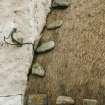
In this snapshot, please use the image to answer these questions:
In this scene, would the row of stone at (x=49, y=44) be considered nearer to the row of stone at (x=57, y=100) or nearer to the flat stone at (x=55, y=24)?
the flat stone at (x=55, y=24)

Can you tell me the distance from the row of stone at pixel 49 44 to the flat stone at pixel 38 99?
23 cm

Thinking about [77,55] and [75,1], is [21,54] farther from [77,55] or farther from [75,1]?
[75,1]

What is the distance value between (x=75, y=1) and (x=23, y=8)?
648 mm

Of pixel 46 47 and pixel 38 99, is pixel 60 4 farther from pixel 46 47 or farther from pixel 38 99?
pixel 38 99

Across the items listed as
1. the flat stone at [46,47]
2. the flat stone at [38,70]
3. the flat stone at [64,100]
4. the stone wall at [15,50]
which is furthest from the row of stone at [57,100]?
the flat stone at [46,47]

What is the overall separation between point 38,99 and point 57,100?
203 mm

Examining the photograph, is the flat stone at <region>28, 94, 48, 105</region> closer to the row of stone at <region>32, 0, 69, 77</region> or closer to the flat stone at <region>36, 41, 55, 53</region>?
the row of stone at <region>32, 0, 69, 77</region>

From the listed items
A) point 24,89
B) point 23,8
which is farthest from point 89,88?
point 23,8

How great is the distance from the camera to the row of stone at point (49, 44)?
384cm

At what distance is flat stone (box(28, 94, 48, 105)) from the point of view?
144 inches

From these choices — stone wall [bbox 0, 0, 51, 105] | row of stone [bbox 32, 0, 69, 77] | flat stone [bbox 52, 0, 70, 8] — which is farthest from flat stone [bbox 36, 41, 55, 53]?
flat stone [bbox 52, 0, 70, 8]

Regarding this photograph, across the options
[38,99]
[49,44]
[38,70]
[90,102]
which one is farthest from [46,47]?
[90,102]

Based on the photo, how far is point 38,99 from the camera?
3678mm

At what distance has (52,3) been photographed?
14.2 ft
